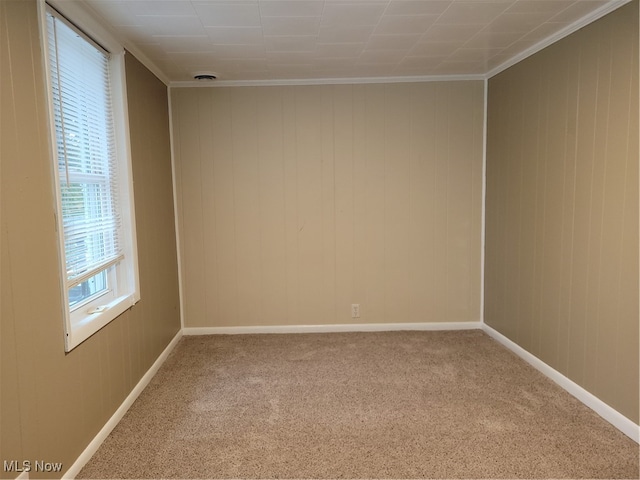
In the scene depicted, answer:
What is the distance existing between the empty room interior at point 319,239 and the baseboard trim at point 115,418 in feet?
0.08

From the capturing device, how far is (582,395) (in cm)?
267

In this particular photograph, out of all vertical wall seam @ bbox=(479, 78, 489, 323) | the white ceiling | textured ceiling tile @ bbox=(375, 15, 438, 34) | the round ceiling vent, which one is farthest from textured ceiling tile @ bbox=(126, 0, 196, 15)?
vertical wall seam @ bbox=(479, 78, 489, 323)

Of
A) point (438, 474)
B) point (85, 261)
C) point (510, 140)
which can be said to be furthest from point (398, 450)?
point (510, 140)

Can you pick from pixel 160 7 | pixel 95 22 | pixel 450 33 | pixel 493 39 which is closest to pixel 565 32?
pixel 493 39

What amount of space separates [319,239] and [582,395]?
2300 millimetres

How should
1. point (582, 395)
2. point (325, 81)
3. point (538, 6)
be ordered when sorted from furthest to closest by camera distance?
point (325, 81)
point (582, 395)
point (538, 6)

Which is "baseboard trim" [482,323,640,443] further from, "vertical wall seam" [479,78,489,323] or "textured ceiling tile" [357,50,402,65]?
"textured ceiling tile" [357,50,402,65]

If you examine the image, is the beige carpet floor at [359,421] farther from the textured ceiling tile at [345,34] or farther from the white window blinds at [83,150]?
the textured ceiling tile at [345,34]

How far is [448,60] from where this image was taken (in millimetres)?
3410

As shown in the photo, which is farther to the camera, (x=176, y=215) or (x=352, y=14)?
(x=176, y=215)

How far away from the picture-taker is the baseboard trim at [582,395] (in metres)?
2.30

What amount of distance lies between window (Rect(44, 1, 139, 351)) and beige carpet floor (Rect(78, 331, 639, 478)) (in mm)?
699

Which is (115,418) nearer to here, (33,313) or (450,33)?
(33,313)

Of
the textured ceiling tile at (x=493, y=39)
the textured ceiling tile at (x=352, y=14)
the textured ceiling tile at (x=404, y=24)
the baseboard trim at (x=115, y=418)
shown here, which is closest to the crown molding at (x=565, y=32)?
the textured ceiling tile at (x=493, y=39)
